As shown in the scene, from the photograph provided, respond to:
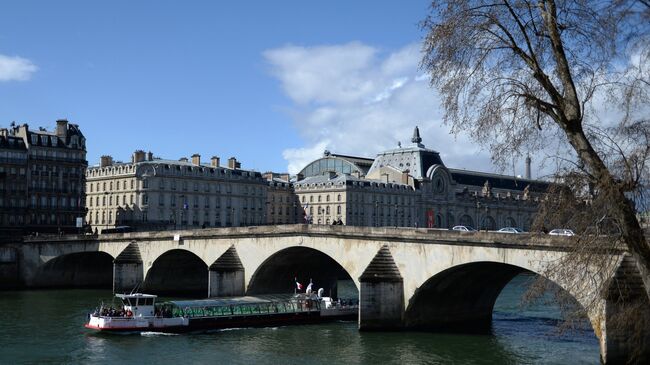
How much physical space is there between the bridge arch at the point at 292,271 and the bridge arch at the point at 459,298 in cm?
1281

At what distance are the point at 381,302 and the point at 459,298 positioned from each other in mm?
6513

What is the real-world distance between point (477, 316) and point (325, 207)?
92.2 meters

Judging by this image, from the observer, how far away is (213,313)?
177 ft

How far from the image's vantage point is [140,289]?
75.6 m

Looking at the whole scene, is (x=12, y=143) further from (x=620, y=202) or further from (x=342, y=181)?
(x=620, y=202)

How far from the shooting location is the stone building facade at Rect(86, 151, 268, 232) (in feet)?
387

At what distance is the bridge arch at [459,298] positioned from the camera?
48.0 metres

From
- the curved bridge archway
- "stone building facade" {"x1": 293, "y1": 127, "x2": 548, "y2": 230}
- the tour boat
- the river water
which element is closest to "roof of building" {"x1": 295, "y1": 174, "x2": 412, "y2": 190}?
"stone building facade" {"x1": 293, "y1": 127, "x2": 548, "y2": 230}

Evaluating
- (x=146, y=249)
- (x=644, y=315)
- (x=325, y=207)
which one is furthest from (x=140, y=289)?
(x=325, y=207)

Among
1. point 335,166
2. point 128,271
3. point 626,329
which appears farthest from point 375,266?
point 335,166

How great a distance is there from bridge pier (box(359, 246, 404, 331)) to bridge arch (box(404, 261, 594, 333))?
76 centimetres

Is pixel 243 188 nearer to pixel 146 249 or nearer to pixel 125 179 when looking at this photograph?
Answer: pixel 125 179

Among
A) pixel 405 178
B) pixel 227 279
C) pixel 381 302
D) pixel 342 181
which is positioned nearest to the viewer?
pixel 381 302

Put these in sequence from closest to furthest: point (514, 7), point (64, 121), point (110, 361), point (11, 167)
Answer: point (514, 7)
point (110, 361)
point (11, 167)
point (64, 121)
